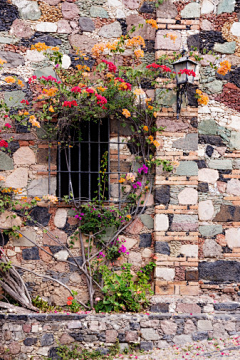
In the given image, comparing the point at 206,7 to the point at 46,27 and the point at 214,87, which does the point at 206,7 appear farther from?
the point at 46,27

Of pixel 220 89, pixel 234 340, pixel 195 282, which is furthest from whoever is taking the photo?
pixel 220 89

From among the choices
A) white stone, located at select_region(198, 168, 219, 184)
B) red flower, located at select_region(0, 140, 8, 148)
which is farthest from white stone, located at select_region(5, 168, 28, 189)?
white stone, located at select_region(198, 168, 219, 184)

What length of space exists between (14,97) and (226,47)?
2.78 m

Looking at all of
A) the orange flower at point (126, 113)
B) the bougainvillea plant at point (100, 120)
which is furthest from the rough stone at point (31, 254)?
the orange flower at point (126, 113)

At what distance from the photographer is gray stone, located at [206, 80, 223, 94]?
5434 millimetres

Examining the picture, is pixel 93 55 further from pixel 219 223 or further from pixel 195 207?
pixel 219 223

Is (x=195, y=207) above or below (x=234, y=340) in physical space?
above

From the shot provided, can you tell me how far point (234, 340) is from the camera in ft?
15.4

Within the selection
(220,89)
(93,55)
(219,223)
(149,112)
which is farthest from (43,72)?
(219,223)

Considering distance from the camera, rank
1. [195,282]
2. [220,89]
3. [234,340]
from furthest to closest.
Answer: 1. [220,89]
2. [195,282]
3. [234,340]

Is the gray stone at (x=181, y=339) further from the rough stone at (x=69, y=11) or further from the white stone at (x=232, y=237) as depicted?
the rough stone at (x=69, y=11)

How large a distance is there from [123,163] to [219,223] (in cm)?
140

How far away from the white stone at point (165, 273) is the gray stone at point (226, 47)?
112 inches

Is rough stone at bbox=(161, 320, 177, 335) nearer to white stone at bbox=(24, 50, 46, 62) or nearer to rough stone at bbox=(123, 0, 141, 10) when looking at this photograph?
white stone at bbox=(24, 50, 46, 62)
